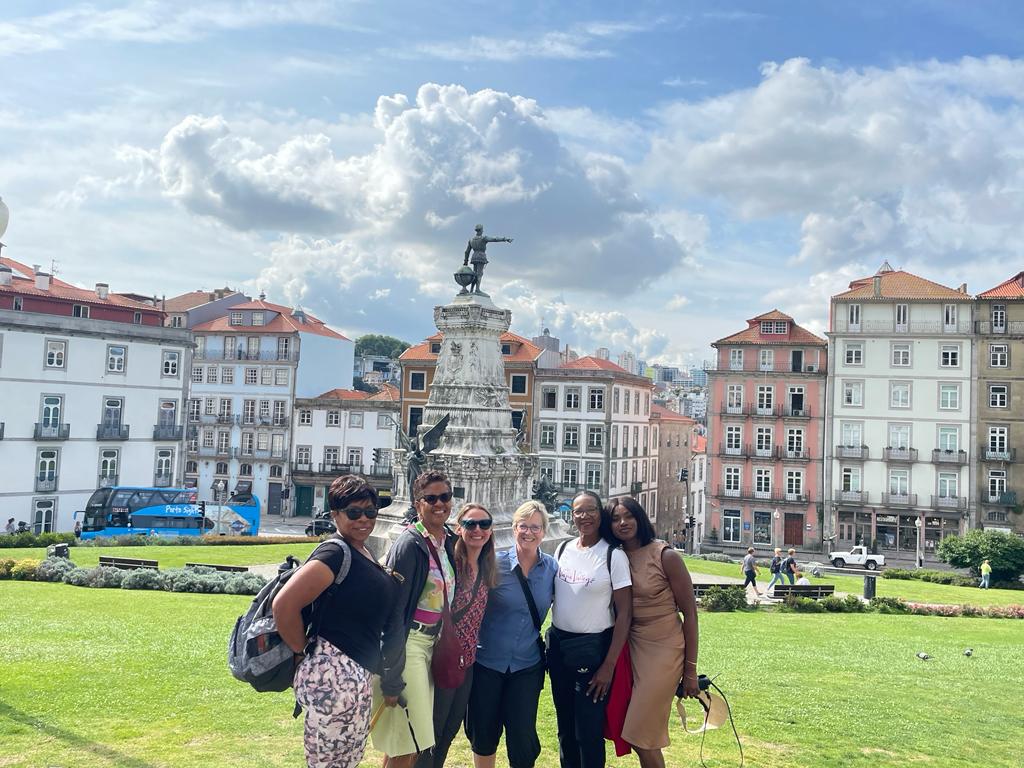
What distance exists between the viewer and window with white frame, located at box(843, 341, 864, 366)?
140 ft

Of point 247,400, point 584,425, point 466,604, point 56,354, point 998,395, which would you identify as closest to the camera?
point 466,604

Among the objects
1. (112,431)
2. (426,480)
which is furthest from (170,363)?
(426,480)

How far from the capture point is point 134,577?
18562 mm

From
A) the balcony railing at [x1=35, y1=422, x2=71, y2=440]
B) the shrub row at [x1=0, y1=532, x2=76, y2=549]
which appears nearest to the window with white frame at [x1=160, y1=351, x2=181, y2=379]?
the balcony railing at [x1=35, y1=422, x2=71, y2=440]

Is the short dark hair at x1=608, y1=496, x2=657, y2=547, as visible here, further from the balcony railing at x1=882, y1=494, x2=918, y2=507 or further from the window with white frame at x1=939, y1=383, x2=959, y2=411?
the window with white frame at x1=939, y1=383, x2=959, y2=411

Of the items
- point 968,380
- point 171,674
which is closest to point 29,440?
point 171,674

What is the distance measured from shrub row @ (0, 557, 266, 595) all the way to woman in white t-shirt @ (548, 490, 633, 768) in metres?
14.0

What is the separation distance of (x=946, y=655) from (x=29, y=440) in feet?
121

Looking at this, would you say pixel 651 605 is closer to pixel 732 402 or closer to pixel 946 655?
pixel 946 655

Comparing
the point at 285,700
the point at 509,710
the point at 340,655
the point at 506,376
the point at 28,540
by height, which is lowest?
the point at 28,540

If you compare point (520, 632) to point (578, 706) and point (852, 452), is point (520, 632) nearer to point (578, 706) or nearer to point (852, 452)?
point (578, 706)

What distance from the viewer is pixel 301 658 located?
4.66 metres

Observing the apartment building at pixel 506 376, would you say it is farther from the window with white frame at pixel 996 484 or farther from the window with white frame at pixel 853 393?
the window with white frame at pixel 996 484

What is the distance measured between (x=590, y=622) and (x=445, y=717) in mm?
1143
